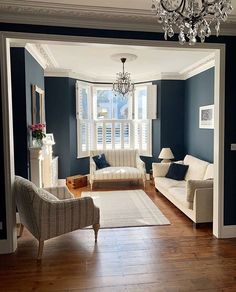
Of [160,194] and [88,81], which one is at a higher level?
[88,81]

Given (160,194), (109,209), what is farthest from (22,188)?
(160,194)

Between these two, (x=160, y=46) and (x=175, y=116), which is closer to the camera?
(x=160, y=46)

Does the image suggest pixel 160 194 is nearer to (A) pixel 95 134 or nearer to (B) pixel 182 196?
(B) pixel 182 196

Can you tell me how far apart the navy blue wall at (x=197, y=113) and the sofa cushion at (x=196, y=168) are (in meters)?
0.29

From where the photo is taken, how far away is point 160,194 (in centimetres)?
610

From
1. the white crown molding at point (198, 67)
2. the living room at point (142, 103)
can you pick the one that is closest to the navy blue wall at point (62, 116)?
the living room at point (142, 103)

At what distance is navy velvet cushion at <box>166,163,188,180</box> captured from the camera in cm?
580

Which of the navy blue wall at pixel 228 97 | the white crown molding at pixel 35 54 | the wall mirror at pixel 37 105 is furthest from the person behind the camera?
the wall mirror at pixel 37 105

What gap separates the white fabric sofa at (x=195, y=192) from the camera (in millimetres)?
4035

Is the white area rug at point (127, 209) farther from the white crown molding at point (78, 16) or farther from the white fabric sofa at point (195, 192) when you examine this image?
the white crown molding at point (78, 16)

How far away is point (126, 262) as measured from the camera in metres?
3.06

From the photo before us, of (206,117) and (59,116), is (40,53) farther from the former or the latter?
(206,117)

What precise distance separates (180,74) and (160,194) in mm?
3207

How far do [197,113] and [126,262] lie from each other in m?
4.28
